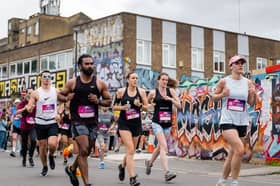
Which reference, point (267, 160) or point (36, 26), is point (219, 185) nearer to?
point (267, 160)

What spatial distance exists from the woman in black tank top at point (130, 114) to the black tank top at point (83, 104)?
1594 millimetres

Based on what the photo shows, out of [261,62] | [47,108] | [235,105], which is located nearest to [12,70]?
[261,62]

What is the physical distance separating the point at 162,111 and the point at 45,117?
2.39m

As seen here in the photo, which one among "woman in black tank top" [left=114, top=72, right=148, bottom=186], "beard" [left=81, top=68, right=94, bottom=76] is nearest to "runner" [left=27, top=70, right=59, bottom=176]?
"woman in black tank top" [left=114, top=72, right=148, bottom=186]

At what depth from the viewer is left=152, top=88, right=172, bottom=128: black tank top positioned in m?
10.7

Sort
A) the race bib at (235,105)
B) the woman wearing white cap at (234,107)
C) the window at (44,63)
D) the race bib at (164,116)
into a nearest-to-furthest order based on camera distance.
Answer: the woman wearing white cap at (234,107), the race bib at (235,105), the race bib at (164,116), the window at (44,63)

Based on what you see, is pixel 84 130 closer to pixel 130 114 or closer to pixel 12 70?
pixel 130 114

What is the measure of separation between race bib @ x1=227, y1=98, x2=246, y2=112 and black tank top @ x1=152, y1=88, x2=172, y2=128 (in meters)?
2.53

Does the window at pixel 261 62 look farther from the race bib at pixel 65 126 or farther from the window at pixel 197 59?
the race bib at pixel 65 126

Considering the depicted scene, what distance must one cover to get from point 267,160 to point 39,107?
20.6 ft

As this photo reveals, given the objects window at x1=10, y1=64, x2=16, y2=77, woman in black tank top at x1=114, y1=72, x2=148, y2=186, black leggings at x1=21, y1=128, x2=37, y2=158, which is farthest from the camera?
window at x1=10, y1=64, x2=16, y2=77

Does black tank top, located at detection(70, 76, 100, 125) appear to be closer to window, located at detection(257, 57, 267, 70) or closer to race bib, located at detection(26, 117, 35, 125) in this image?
race bib, located at detection(26, 117, 35, 125)

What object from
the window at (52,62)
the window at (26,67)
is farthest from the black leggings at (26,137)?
the window at (26,67)

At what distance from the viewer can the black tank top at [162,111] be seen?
10664 mm
